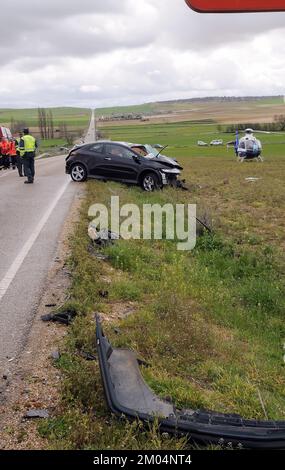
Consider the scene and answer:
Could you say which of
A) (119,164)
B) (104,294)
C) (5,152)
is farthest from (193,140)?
(104,294)

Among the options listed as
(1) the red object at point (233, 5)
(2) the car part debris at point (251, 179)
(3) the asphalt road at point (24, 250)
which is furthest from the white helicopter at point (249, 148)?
(1) the red object at point (233, 5)

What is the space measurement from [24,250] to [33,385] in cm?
445

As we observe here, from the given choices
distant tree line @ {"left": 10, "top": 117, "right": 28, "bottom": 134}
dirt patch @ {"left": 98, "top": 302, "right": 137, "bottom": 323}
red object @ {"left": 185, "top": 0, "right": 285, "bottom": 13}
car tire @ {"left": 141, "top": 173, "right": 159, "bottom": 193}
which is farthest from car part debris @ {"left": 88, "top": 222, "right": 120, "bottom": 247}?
distant tree line @ {"left": 10, "top": 117, "right": 28, "bottom": 134}

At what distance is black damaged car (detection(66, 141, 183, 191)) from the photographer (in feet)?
54.1

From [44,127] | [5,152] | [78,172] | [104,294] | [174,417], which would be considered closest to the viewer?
[174,417]

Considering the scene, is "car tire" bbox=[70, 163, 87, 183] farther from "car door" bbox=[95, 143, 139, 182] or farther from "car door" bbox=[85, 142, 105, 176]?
"car door" bbox=[95, 143, 139, 182]

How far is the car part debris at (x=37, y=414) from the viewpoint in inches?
139

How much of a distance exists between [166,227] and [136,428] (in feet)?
26.2

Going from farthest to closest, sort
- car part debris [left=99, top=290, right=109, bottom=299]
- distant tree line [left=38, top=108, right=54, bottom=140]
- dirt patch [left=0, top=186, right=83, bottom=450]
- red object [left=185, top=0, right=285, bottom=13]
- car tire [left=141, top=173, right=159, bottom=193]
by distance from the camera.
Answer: distant tree line [left=38, top=108, right=54, bottom=140], car tire [left=141, top=173, right=159, bottom=193], car part debris [left=99, top=290, right=109, bottom=299], dirt patch [left=0, top=186, right=83, bottom=450], red object [left=185, top=0, right=285, bottom=13]

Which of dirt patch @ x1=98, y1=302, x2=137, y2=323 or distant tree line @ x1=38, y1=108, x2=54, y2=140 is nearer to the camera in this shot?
dirt patch @ x1=98, y1=302, x2=137, y2=323

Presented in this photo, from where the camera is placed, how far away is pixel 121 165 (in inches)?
661

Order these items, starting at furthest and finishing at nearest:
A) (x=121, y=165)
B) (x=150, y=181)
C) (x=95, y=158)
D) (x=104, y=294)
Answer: (x=95, y=158) → (x=121, y=165) → (x=150, y=181) → (x=104, y=294)

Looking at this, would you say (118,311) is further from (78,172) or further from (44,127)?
(44,127)
